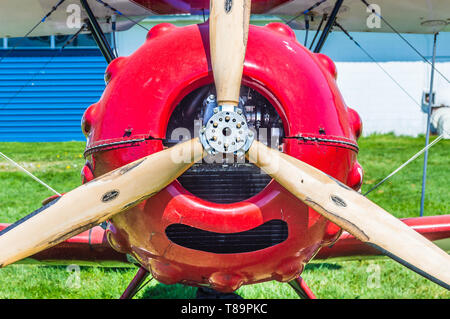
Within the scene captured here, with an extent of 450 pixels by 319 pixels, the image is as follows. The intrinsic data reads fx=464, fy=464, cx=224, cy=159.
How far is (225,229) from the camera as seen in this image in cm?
190

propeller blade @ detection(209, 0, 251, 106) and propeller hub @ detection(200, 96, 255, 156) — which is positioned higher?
propeller blade @ detection(209, 0, 251, 106)

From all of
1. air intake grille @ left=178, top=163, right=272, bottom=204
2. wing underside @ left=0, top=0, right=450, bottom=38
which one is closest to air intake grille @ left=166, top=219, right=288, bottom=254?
air intake grille @ left=178, top=163, right=272, bottom=204

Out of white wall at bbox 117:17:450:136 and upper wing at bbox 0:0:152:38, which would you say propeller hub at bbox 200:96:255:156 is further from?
white wall at bbox 117:17:450:136

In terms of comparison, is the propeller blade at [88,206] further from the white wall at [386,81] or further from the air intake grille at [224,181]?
the white wall at [386,81]

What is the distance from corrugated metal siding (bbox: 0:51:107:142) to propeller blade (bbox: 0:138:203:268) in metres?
11.9

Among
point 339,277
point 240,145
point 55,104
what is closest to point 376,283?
point 339,277

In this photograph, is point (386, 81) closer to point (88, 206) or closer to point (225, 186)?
point (225, 186)

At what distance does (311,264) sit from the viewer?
4727 millimetres

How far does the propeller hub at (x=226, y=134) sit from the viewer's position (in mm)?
1694

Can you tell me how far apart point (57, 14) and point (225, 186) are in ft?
10.1

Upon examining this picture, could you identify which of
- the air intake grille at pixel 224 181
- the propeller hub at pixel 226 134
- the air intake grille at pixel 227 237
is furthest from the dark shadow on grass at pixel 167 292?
the propeller hub at pixel 226 134

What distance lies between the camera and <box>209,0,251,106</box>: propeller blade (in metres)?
1.78

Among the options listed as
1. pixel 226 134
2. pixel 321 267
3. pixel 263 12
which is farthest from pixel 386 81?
pixel 226 134

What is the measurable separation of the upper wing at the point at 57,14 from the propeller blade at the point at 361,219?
2.53 metres
